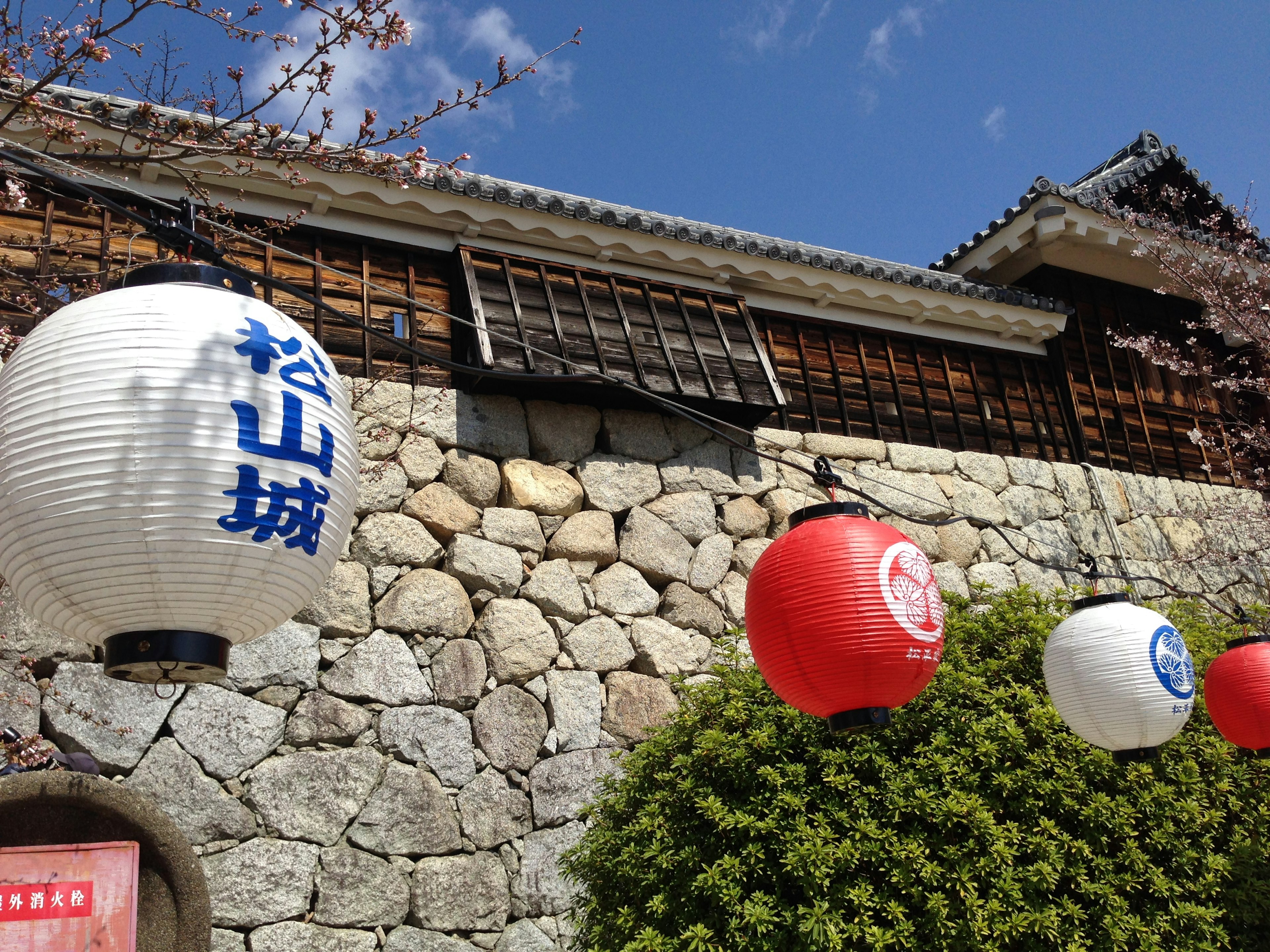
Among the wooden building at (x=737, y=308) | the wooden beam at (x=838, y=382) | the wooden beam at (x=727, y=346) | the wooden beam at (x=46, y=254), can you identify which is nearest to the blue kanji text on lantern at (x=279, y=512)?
the wooden building at (x=737, y=308)

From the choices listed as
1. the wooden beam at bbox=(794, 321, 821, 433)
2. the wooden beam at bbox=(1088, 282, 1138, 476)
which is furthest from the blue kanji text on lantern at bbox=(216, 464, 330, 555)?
the wooden beam at bbox=(1088, 282, 1138, 476)

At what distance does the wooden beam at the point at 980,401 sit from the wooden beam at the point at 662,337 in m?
3.41

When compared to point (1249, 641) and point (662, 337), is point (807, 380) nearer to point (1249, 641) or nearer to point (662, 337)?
point (662, 337)

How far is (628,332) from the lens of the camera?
25.1ft

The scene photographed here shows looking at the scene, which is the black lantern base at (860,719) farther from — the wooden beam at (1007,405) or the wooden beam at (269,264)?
the wooden beam at (1007,405)

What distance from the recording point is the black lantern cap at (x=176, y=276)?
2635mm

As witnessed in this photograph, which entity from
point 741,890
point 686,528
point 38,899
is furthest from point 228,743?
point 686,528

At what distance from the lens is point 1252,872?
564 centimetres

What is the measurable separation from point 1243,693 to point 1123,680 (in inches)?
50.0

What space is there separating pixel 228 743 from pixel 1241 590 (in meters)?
9.63

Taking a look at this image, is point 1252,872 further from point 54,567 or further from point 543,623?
point 54,567

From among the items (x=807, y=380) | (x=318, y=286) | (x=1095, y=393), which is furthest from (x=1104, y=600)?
(x=1095, y=393)

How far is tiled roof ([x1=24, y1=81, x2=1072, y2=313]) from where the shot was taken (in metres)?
6.80

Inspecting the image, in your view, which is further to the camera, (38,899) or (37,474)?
(38,899)
